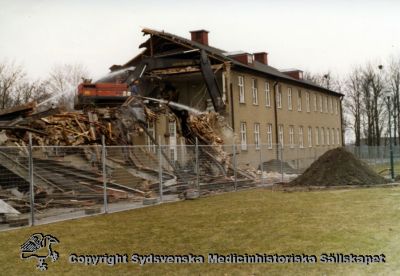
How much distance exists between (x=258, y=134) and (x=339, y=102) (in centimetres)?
2335

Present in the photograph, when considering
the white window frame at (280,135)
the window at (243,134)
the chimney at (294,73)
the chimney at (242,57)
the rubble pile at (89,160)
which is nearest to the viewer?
the rubble pile at (89,160)

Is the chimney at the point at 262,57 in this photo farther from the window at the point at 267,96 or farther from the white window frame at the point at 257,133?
the white window frame at the point at 257,133

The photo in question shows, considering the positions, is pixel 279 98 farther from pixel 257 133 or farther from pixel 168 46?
pixel 168 46

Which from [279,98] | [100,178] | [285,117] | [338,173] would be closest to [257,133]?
[279,98]

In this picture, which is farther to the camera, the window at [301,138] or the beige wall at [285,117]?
the window at [301,138]

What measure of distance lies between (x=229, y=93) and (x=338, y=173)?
1138 cm

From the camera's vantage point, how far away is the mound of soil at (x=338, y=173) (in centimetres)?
2227

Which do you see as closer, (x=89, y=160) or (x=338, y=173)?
(x=89, y=160)

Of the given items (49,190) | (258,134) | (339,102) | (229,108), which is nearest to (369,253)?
(49,190)

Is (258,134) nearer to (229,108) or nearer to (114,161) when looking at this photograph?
(229,108)

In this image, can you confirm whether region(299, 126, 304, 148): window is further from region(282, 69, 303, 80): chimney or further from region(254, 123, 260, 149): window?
region(254, 123, 260, 149): window

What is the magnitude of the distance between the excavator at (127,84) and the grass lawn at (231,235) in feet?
25.6

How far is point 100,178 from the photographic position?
1602 cm

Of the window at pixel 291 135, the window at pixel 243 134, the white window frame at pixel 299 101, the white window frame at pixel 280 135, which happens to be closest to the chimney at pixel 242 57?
the window at pixel 243 134
